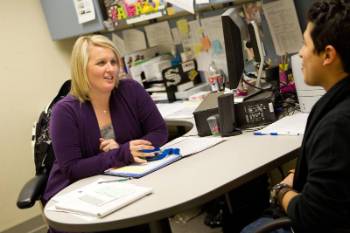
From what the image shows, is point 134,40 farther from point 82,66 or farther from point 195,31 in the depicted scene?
point 82,66

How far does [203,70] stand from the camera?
2791 mm

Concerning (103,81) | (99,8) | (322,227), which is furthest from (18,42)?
(322,227)

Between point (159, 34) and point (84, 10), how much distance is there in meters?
0.52

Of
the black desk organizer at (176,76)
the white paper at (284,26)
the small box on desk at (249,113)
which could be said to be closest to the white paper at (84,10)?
the black desk organizer at (176,76)

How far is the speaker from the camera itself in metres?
1.75

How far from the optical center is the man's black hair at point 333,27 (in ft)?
3.19

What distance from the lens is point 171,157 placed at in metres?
1.62

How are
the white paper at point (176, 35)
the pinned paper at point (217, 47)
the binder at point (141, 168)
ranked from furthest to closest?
the white paper at point (176, 35)
the pinned paper at point (217, 47)
the binder at point (141, 168)

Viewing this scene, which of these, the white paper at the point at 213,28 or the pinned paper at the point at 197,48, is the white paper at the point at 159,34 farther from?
the white paper at the point at 213,28

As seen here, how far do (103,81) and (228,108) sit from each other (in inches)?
21.7

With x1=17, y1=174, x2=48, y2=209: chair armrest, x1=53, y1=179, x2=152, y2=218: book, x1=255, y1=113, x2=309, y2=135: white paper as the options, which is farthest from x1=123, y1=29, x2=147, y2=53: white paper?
x1=53, y1=179, x2=152, y2=218: book

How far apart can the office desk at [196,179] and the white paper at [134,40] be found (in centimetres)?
166

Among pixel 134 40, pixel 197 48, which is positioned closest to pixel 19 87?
pixel 134 40

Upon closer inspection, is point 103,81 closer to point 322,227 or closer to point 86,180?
point 86,180
